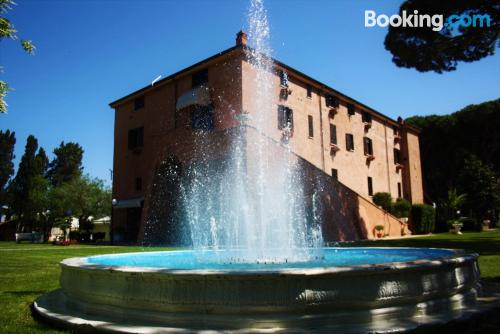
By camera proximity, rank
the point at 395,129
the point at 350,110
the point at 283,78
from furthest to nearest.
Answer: the point at 395,129
the point at 350,110
the point at 283,78

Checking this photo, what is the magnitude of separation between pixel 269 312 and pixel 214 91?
63.7ft

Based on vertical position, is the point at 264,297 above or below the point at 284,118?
below

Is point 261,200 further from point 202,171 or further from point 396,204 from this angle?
point 396,204

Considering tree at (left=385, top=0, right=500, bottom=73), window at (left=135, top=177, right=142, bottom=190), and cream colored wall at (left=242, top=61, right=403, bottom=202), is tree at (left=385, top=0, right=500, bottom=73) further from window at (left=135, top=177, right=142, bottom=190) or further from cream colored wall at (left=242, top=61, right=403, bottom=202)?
window at (left=135, top=177, right=142, bottom=190)

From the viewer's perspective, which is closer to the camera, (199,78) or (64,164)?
(199,78)

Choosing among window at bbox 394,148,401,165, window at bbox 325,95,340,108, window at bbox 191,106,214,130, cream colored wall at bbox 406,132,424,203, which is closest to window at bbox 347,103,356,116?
window at bbox 325,95,340,108

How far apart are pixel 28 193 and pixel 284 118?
3602 cm

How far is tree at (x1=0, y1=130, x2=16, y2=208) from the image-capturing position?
52.4 meters

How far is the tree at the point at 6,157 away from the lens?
52438mm

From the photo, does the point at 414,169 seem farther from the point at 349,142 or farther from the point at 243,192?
the point at 243,192

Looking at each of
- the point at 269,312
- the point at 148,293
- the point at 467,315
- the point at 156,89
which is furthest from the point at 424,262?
the point at 156,89

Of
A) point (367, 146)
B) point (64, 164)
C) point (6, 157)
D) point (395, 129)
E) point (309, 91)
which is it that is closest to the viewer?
point (309, 91)

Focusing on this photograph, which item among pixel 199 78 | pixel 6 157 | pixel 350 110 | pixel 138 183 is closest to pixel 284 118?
pixel 199 78

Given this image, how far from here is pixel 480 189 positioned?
1276 inches
